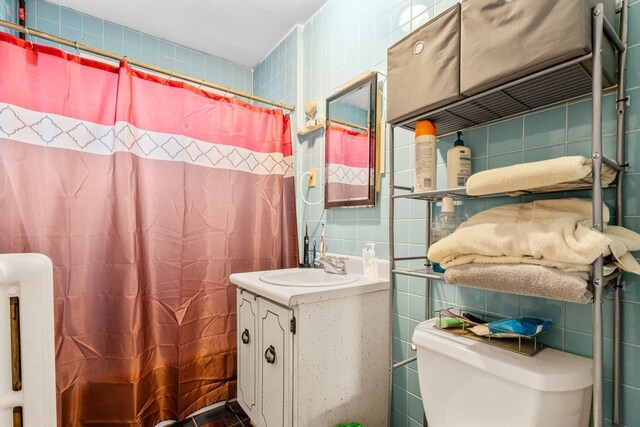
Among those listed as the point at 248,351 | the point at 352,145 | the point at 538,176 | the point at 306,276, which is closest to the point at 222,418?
the point at 248,351

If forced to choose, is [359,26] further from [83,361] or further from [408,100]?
[83,361]

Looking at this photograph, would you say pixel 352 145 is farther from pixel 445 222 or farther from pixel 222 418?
pixel 222 418

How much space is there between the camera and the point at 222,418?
1631mm

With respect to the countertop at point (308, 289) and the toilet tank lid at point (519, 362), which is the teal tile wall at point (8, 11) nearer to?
the countertop at point (308, 289)

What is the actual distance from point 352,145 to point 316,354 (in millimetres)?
1014

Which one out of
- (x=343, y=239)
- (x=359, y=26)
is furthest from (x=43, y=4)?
(x=343, y=239)

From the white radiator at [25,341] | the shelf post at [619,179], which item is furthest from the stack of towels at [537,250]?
the white radiator at [25,341]

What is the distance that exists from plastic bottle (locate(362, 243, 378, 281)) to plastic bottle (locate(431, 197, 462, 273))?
0.33 meters

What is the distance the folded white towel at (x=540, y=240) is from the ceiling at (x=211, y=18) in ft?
5.44

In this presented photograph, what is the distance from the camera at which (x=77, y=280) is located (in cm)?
134

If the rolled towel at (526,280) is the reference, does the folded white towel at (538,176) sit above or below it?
above

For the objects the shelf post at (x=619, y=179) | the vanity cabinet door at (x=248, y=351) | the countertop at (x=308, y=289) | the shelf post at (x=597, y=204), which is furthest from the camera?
the vanity cabinet door at (x=248, y=351)

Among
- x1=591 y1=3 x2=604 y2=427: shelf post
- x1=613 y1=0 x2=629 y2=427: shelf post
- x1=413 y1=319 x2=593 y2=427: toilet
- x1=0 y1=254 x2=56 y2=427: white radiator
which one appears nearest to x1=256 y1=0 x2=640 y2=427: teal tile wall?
x1=613 y1=0 x2=629 y2=427: shelf post

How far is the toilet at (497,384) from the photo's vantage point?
2.29 ft
